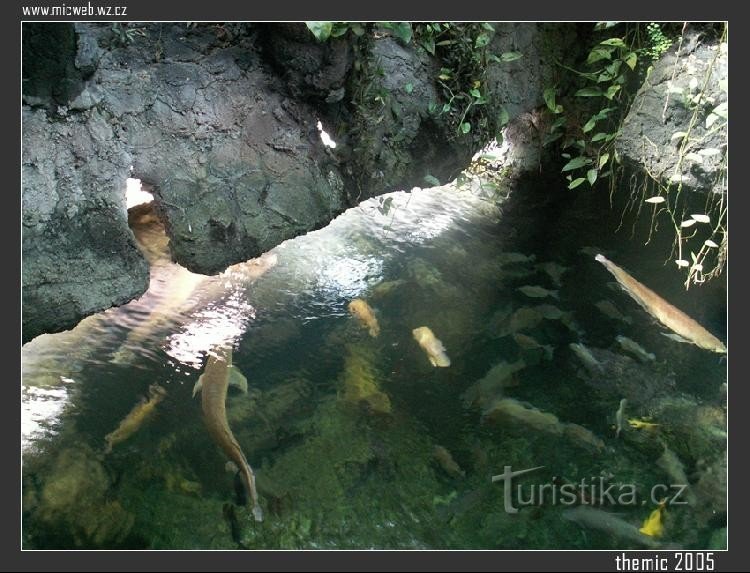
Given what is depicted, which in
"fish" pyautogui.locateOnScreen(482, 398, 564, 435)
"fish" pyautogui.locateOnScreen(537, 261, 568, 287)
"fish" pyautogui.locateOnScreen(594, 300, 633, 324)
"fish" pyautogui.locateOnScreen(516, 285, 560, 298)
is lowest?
"fish" pyautogui.locateOnScreen(482, 398, 564, 435)

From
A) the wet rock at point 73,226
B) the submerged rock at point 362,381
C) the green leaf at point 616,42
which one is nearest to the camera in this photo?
the wet rock at point 73,226

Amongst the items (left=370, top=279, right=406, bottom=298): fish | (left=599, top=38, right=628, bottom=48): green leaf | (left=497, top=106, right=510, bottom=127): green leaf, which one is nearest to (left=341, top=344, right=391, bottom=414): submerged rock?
(left=370, top=279, right=406, bottom=298): fish

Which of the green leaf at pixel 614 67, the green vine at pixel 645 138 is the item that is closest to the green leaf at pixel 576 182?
the green vine at pixel 645 138

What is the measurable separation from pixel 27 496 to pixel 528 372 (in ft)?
7.13

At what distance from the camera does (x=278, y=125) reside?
3.08 m

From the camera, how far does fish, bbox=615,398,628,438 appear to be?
2.55 metres

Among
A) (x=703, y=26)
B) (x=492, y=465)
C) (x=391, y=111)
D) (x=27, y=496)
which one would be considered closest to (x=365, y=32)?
(x=391, y=111)

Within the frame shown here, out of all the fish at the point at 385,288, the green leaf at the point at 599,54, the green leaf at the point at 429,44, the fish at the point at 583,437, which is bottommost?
the fish at the point at 583,437

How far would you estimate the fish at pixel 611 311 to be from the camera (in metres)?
2.81

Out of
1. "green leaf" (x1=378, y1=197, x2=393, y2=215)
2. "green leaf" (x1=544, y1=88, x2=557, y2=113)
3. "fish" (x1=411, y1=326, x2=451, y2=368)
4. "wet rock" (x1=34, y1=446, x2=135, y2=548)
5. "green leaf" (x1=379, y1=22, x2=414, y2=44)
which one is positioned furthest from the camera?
"green leaf" (x1=378, y1=197, x2=393, y2=215)

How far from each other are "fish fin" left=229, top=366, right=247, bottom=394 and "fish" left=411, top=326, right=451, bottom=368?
823mm

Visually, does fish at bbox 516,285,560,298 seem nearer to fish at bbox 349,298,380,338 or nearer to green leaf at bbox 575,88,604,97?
fish at bbox 349,298,380,338
